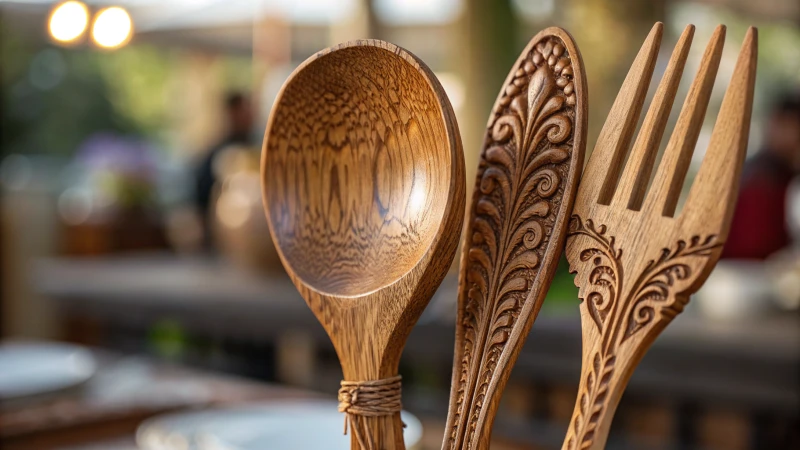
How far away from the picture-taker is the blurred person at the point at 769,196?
2.16 m

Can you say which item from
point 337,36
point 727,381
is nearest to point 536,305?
point 727,381

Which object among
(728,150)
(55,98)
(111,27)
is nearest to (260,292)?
(111,27)

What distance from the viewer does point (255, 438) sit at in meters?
0.57

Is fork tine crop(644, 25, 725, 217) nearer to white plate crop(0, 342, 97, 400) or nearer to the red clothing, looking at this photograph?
white plate crop(0, 342, 97, 400)

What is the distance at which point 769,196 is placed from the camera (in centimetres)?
220

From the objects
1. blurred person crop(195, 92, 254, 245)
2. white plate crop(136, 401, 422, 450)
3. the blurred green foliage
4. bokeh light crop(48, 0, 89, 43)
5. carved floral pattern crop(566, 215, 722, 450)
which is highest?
the blurred green foliage

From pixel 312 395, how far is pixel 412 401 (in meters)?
1.07

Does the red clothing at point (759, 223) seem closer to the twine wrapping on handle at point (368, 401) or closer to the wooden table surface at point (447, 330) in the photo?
the wooden table surface at point (447, 330)

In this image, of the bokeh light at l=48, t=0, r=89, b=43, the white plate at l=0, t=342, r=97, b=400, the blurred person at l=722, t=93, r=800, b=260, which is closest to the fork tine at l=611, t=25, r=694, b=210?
the white plate at l=0, t=342, r=97, b=400

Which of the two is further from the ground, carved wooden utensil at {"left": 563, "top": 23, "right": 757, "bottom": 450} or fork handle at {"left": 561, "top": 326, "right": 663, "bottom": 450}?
carved wooden utensil at {"left": 563, "top": 23, "right": 757, "bottom": 450}

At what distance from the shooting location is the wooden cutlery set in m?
0.25

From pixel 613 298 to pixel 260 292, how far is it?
1691 mm

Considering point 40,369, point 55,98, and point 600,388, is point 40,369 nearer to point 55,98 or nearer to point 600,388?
point 600,388

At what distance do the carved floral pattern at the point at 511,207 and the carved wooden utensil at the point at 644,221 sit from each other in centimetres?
1
